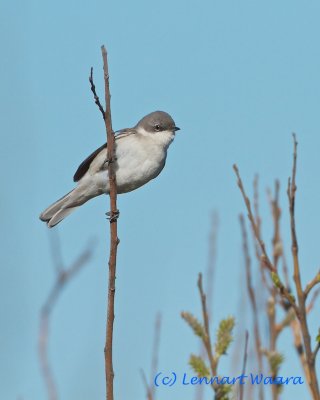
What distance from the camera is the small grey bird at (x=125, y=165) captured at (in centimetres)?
549

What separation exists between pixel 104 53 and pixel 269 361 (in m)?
1.58

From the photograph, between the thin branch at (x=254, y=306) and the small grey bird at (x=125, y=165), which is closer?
the thin branch at (x=254, y=306)

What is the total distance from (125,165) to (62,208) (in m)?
0.79

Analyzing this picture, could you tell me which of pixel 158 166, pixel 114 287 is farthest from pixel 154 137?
pixel 114 287

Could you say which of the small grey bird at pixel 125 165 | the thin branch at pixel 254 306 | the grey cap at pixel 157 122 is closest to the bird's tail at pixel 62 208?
the small grey bird at pixel 125 165

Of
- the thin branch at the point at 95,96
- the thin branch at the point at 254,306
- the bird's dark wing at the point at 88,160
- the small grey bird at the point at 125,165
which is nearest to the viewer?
the thin branch at the point at 254,306

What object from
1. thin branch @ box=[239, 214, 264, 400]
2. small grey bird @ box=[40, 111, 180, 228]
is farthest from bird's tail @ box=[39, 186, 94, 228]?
thin branch @ box=[239, 214, 264, 400]

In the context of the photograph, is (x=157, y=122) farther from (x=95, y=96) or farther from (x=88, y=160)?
(x=95, y=96)

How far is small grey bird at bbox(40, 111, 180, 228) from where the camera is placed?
5.49 m

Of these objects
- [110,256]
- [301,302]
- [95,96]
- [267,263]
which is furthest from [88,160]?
[301,302]

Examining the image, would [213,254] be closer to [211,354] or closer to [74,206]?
[211,354]

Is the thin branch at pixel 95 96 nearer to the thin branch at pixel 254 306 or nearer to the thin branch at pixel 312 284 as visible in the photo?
the thin branch at pixel 254 306

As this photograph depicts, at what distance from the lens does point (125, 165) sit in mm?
5453

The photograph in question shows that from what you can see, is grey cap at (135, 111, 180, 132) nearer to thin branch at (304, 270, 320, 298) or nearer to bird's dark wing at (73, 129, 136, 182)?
bird's dark wing at (73, 129, 136, 182)
